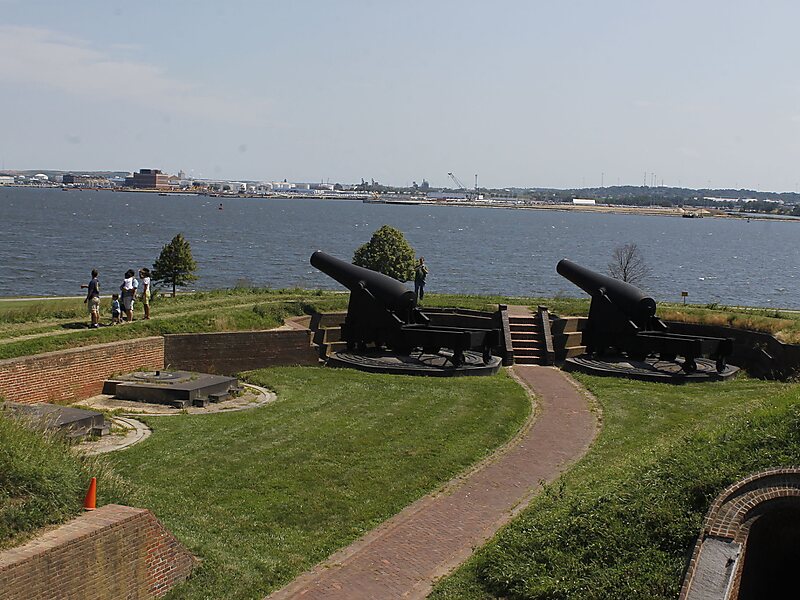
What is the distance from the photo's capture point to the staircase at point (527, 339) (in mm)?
21781

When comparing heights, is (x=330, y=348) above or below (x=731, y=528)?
below

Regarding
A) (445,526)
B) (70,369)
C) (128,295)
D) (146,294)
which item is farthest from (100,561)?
(146,294)

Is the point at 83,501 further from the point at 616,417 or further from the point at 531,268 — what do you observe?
the point at 531,268

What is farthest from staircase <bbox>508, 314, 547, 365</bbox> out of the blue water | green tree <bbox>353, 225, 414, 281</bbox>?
the blue water

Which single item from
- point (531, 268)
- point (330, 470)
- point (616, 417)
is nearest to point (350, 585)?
point (330, 470)

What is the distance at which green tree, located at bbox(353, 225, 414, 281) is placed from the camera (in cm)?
3344

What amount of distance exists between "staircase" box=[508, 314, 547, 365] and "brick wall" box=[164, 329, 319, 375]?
15.1 feet

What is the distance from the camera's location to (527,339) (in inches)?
888

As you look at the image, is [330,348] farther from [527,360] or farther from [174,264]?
[174,264]

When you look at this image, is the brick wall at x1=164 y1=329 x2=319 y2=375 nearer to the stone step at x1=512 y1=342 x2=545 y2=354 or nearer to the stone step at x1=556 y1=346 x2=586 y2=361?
the stone step at x1=512 y1=342 x2=545 y2=354

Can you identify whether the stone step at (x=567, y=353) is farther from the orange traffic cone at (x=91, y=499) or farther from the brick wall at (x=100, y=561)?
the orange traffic cone at (x=91, y=499)

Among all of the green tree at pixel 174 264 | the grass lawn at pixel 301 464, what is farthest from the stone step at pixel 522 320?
the green tree at pixel 174 264

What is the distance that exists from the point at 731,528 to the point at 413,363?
1213 centimetres

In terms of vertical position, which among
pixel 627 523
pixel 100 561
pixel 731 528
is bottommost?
pixel 100 561
